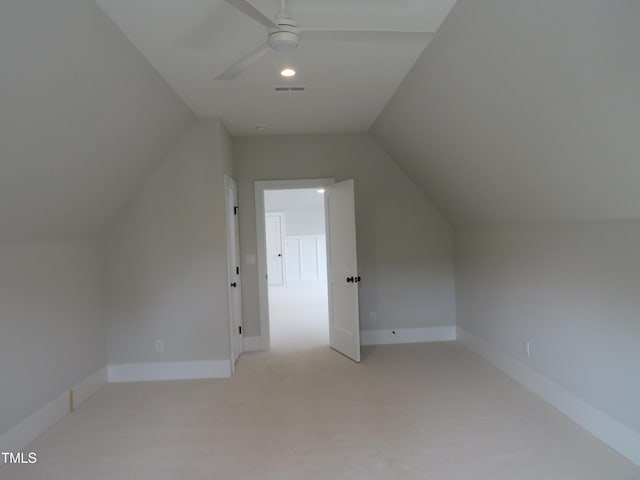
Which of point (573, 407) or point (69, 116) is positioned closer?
point (69, 116)

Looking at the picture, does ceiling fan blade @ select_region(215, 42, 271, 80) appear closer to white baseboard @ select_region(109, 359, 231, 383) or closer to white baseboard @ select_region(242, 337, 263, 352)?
white baseboard @ select_region(109, 359, 231, 383)

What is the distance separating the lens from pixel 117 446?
9.23ft

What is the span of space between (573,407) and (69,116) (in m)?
4.04

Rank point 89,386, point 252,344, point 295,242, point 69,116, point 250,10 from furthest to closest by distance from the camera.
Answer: point 295,242
point 252,344
point 89,386
point 69,116
point 250,10

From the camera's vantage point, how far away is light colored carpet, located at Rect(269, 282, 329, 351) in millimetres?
5312

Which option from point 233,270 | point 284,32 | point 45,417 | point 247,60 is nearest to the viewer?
point 284,32

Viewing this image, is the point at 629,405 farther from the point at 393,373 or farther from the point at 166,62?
the point at 166,62

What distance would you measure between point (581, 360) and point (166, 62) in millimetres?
3710

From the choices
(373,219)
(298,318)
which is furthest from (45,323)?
(298,318)

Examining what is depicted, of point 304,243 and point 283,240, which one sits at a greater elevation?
point 283,240

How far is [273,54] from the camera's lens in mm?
2746

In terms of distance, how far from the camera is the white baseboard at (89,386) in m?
3.54

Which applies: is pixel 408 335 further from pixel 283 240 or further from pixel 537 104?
pixel 283 240

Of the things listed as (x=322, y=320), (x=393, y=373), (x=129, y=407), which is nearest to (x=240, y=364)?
(x=129, y=407)
